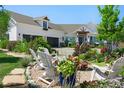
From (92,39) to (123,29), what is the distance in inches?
617

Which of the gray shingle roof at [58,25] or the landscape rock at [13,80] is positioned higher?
the gray shingle roof at [58,25]

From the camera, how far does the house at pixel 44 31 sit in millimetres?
33594

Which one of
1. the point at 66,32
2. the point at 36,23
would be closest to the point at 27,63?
the point at 36,23

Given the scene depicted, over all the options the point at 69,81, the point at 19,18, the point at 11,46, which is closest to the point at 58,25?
the point at 19,18

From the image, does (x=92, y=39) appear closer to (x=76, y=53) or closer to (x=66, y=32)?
(x=66, y=32)

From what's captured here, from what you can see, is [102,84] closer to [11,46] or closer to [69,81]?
[69,81]

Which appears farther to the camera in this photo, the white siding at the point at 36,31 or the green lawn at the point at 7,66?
the white siding at the point at 36,31

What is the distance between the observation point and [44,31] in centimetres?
3941

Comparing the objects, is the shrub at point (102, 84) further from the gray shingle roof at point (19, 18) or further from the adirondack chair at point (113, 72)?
the gray shingle roof at point (19, 18)

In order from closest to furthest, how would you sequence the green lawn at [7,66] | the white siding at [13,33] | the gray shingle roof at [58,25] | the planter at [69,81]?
the planter at [69,81] < the green lawn at [7,66] < the white siding at [13,33] < the gray shingle roof at [58,25]

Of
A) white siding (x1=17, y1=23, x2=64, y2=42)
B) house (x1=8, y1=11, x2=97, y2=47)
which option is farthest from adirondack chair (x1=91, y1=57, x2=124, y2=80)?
white siding (x1=17, y1=23, x2=64, y2=42)

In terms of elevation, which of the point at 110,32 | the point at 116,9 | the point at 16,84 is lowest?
the point at 16,84

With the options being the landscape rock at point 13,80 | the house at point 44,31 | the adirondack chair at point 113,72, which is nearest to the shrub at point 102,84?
the adirondack chair at point 113,72
